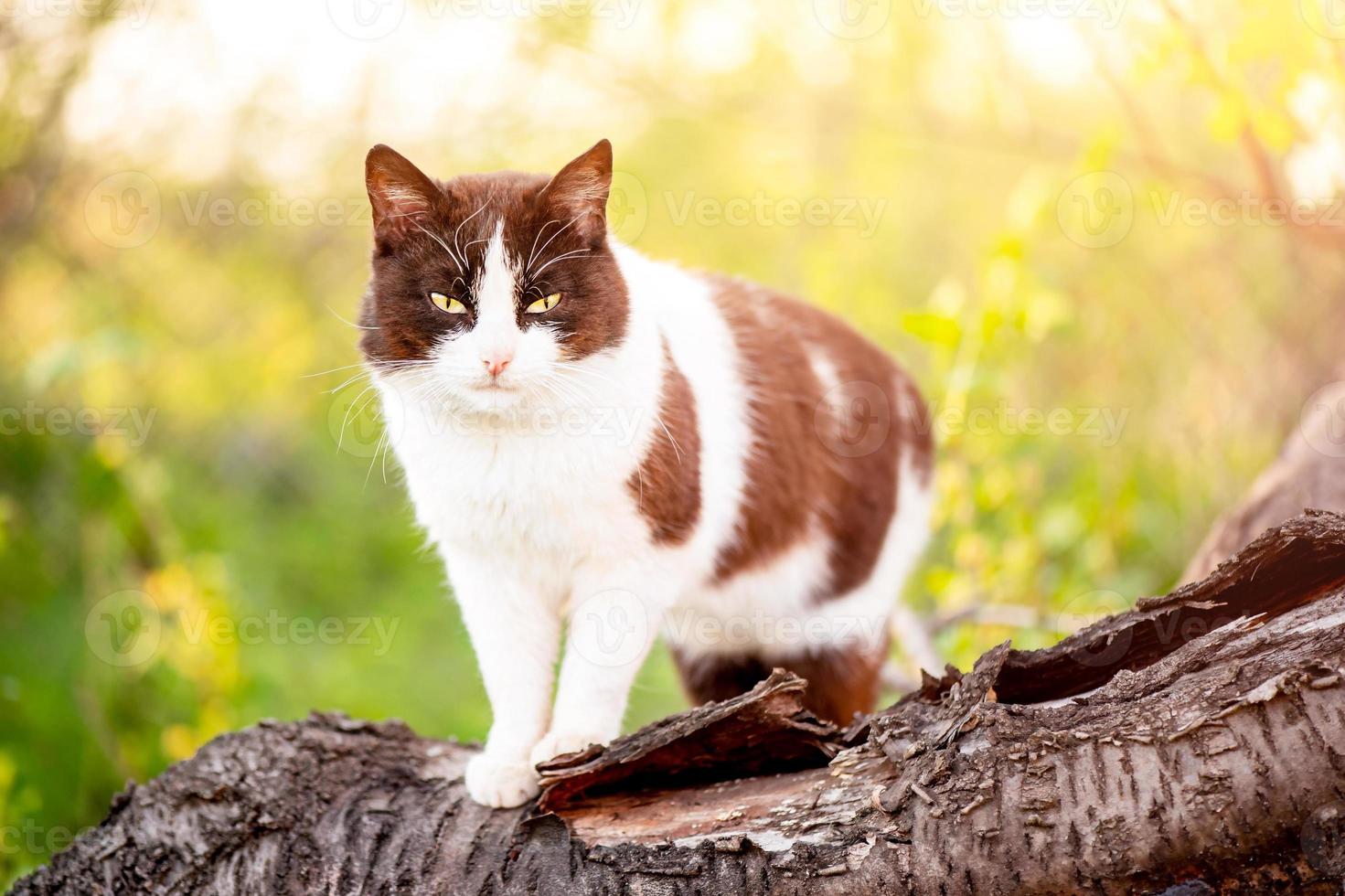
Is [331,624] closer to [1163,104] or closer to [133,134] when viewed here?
[133,134]

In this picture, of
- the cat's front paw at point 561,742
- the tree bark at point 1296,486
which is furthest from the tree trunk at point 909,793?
the tree bark at point 1296,486

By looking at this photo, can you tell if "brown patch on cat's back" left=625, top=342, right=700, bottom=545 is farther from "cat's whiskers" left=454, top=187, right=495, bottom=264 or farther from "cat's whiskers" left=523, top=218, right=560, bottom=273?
"cat's whiskers" left=454, top=187, right=495, bottom=264

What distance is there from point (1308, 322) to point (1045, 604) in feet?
5.91

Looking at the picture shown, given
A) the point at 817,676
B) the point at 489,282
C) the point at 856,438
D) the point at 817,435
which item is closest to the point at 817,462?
the point at 817,435

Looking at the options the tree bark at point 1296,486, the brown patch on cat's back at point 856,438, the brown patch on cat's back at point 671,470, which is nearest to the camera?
the brown patch on cat's back at point 671,470

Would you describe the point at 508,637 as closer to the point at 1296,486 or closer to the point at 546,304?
Result: the point at 546,304

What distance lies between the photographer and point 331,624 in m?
5.38

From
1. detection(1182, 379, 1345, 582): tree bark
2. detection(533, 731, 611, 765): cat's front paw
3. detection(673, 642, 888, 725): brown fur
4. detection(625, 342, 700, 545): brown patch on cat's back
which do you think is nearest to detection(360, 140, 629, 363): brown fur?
detection(625, 342, 700, 545): brown patch on cat's back

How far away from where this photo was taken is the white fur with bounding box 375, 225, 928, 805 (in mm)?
2146

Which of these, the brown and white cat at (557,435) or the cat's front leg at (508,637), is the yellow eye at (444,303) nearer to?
the brown and white cat at (557,435)

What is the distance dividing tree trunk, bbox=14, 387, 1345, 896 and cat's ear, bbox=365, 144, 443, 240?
3.66 ft

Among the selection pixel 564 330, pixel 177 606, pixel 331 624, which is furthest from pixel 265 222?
pixel 564 330

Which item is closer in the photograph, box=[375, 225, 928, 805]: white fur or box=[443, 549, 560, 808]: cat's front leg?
box=[375, 225, 928, 805]: white fur

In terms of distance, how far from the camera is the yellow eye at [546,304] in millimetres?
2193
